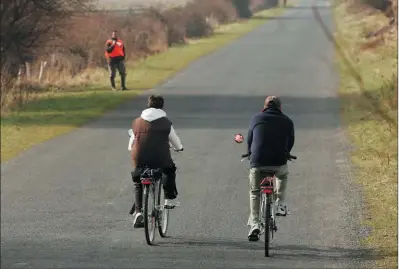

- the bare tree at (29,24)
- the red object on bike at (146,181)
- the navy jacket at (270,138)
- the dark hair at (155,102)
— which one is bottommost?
the bare tree at (29,24)

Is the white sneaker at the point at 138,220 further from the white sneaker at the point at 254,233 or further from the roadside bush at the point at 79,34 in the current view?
the roadside bush at the point at 79,34

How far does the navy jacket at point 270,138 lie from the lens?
6.10 metres

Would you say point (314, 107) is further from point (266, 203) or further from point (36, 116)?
point (266, 203)

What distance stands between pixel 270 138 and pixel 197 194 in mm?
7169

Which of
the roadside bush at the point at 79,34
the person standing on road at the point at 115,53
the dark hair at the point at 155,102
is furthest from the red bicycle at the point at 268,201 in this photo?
the roadside bush at the point at 79,34

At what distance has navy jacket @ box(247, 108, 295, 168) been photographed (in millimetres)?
6098

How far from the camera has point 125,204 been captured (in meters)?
13.7

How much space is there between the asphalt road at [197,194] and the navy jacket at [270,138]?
923mm

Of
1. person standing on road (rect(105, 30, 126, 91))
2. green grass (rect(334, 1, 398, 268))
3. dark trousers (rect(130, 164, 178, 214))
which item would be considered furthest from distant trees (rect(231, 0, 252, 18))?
dark trousers (rect(130, 164, 178, 214))

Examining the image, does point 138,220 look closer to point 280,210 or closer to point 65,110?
point 280,210

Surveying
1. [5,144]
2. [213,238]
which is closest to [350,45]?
[213,238]

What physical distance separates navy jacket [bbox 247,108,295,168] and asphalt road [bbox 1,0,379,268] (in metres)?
0.92

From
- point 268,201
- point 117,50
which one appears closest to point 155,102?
point 268,201

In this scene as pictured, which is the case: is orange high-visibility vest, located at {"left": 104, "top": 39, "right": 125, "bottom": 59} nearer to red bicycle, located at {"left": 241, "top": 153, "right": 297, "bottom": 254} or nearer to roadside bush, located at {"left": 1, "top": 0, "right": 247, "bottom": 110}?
roadside bush, located at {"left": 1, "top": 0, "right": 247, "bottom": 110}
